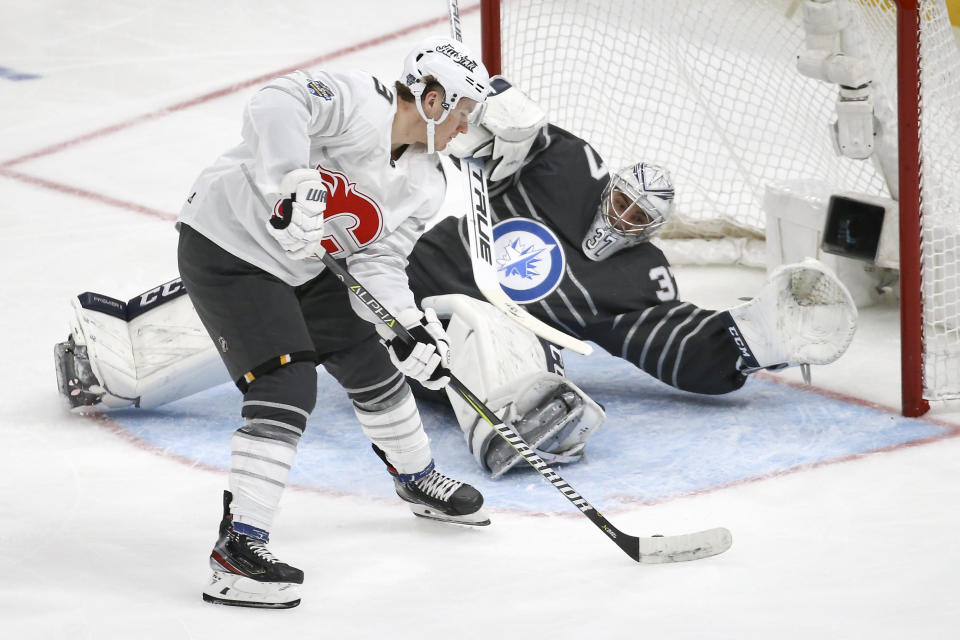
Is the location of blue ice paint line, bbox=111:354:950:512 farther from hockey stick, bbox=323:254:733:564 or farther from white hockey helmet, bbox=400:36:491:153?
white hockey helmet, bbox=400:36:491:153

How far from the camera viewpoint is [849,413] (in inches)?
136

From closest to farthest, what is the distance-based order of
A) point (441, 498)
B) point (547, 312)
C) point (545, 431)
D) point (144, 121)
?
point (441, 498) < point (545, 431) < point (547, 312) < point (144, 121)

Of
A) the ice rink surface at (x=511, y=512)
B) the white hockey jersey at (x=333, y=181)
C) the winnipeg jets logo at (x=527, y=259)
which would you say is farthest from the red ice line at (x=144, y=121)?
the white hockey jersey at (x=333, y=181)

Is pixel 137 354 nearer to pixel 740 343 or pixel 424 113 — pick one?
pixel 424 113

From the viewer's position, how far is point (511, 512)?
293 cm

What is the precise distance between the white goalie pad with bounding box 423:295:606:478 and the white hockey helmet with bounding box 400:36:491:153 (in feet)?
2.57

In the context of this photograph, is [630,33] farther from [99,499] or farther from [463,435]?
[99,499]

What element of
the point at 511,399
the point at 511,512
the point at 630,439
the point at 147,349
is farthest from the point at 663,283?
the point at 147,349

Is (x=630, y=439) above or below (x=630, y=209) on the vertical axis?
below

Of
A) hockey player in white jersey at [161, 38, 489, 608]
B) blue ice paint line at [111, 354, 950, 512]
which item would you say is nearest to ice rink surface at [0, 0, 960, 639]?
blue ice paint line at [111, 354, 950, 512]

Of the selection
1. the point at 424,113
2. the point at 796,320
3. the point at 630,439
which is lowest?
the point at 630,439

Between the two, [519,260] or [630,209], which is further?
[519,260]

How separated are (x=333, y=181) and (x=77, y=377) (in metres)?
1.20

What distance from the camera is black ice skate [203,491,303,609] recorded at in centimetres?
244
